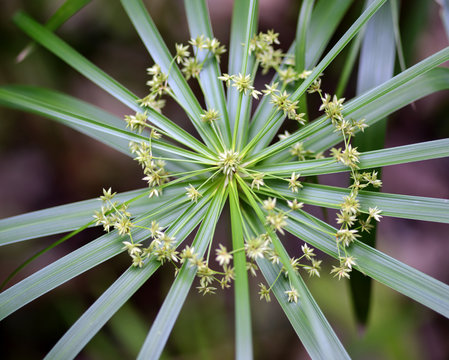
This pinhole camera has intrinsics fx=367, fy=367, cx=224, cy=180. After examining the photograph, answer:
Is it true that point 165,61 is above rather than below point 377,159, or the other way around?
above

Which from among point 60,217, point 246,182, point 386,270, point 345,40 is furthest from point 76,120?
point 386,270

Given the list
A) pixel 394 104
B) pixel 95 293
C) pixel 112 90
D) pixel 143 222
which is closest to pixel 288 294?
pixel 143 222

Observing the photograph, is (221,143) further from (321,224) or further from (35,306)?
(35,306)

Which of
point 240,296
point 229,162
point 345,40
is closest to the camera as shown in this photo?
point 240,296

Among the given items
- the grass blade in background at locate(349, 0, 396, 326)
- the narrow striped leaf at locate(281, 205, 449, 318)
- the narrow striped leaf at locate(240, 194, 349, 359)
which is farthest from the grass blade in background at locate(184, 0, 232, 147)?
the grass blade in background at locate(349, 0, 396, 326)

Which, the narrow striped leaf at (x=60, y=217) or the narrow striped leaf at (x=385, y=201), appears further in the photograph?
the narrow striped leaf at (x=60, y=217)

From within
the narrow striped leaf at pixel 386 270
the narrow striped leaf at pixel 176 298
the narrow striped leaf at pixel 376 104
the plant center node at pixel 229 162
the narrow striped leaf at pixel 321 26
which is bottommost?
the narrow striped leaf at pixel 386 270

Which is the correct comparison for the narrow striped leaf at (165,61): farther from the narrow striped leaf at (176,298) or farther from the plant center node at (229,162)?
the narrow striped leaf at (176,298)

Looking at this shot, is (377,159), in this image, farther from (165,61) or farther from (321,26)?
(165,61)

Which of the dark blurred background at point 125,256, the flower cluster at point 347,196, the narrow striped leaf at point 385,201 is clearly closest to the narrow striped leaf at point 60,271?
the narrow striped leaf at point 385,201

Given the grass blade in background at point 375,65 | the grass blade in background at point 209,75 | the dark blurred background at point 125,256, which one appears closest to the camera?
the grass blade in background at point 209,75
